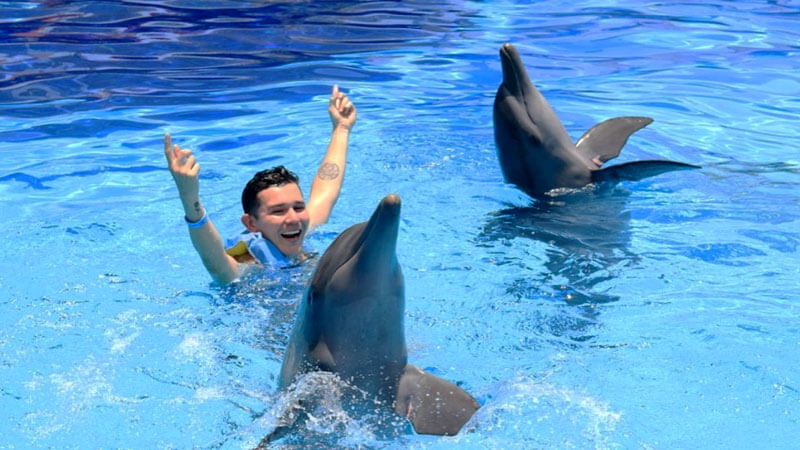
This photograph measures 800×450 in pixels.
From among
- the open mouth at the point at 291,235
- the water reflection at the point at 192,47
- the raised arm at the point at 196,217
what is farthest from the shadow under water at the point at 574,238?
the water reflection at the point at 192,47

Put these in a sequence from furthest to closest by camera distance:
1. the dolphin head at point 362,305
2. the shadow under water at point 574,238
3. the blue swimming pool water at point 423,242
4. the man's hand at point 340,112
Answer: the man's hand at point 340,112 < the shadow under water at point 574,238 < the blue swimming pool water at point 423,242 < the dolphin head at point 362,305

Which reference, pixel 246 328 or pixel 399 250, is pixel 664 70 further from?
pixel 246 328

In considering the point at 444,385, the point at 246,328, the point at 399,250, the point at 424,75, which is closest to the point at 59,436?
the point at 246,328

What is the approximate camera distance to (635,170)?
553cm

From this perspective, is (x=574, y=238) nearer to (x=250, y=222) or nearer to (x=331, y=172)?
(x=331, y=172)

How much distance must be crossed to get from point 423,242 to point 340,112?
96 centimetres

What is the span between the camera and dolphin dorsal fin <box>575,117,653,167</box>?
609cm

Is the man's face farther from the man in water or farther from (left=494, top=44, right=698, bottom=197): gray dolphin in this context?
(left=494, top=44, right=698, bottom=197): gray dolphin

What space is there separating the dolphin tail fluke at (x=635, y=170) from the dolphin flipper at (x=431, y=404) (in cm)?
241

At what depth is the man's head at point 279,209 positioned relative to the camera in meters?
4.82

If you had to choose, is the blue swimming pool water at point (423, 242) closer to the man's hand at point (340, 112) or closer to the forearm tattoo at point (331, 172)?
the forearm tattoo at point (331, 172)

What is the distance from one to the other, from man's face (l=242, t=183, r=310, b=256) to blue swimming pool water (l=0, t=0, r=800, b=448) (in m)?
0.20

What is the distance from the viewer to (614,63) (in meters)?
11.3

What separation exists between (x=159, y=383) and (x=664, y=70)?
8.21 metres
